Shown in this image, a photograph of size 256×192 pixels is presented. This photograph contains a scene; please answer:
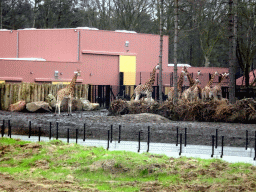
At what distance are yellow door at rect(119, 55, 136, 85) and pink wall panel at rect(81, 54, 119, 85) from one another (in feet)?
1.41

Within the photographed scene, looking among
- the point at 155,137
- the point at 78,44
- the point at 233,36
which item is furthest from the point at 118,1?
the point at 155,137

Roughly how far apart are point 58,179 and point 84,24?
5316 cm

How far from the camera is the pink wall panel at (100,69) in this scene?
37875 millimetres

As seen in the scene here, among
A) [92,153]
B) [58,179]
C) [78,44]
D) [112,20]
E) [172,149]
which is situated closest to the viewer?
[58,179]

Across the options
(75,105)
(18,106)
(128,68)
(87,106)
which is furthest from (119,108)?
(128,68)

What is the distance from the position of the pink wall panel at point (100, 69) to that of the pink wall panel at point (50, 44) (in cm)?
122

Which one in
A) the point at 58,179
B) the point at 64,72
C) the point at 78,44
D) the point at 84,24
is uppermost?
the point at 84,24

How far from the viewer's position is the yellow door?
3909 cm

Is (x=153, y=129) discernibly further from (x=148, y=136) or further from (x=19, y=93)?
(x=19, y=93)

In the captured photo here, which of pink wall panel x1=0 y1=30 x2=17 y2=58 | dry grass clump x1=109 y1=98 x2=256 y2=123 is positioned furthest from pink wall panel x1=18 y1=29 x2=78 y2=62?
dry grass clump x1=109 y1=98 x2=256 y2=123

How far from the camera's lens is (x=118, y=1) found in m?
55.0

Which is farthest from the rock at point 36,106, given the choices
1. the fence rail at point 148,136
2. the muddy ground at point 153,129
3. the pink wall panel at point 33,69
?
the pink wall panel at point 33,69

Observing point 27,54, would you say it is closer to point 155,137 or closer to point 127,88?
point 127,88

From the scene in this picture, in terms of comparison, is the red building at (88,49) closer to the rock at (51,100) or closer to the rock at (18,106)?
the rock at (51,100)
